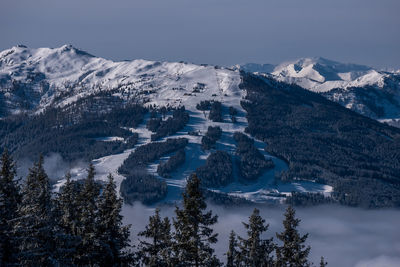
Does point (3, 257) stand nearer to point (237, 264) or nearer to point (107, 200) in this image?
point (107, 200)

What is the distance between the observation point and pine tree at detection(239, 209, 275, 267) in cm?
6084

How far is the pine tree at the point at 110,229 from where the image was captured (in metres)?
55.4

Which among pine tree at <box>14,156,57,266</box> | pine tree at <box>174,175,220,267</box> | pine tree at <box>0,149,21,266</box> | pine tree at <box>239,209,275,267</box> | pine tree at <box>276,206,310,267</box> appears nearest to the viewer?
pine tree at <box>0,149,21,266</box>

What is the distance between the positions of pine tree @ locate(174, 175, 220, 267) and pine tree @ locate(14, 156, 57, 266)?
470 inches

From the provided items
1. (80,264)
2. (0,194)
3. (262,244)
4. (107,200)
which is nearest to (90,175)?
(107,200)

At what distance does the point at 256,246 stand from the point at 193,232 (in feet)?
39.8

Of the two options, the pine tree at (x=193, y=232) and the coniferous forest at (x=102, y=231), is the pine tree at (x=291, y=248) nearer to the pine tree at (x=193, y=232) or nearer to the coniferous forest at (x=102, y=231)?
the coniferous forest at (x=102, y=231)

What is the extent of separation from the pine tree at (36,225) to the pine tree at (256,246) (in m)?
21.8

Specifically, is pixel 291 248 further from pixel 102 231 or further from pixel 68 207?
pixel 68 207

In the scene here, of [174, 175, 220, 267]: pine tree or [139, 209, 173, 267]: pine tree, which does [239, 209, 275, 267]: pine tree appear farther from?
[174, 175, 220, 267]: pine tree

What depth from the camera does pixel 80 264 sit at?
5559 cm

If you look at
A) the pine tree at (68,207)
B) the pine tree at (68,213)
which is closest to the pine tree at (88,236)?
the pine tree at (68,213)

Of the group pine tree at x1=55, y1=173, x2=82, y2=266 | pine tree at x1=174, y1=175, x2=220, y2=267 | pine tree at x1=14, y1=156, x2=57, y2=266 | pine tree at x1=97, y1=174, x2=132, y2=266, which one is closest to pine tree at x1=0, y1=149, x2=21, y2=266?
pine tree at x1=14, y1=156, x2=57, y2=266

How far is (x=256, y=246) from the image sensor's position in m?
61.1
